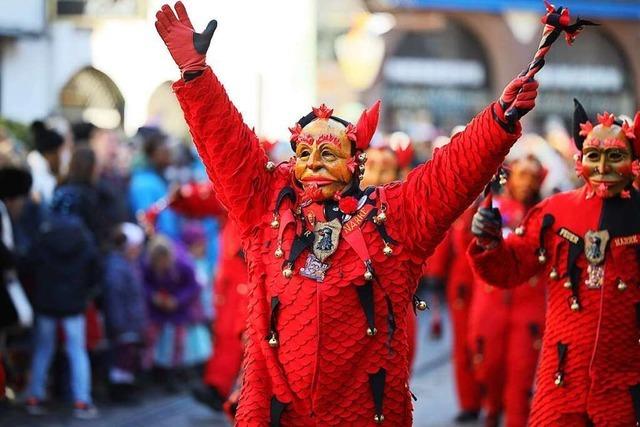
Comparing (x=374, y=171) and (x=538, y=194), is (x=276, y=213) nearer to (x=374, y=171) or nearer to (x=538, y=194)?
(x=374, y=171)

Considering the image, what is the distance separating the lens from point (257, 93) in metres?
25.7

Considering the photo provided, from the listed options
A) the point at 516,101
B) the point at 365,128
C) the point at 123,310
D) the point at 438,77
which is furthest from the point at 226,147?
the point at 438,77

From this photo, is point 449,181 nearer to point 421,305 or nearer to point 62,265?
point 421,305

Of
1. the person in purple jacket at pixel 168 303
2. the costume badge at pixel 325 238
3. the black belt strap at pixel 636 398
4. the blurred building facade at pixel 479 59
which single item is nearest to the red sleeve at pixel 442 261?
the person in purple jacket at pixel 168 303

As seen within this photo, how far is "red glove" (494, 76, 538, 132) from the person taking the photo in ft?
19.2

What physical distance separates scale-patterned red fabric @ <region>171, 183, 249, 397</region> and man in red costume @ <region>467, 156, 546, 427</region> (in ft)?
5.70

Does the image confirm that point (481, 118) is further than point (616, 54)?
No

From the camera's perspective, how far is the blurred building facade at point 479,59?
3291 cm

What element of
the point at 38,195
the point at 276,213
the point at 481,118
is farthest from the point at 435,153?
the point at 38,195

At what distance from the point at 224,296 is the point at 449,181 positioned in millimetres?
5604

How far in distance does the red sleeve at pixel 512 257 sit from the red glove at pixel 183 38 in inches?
70.2

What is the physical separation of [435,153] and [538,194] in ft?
16.5

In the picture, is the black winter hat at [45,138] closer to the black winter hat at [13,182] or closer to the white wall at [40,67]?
the black winter hat at [13,182]

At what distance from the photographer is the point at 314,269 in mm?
6250
